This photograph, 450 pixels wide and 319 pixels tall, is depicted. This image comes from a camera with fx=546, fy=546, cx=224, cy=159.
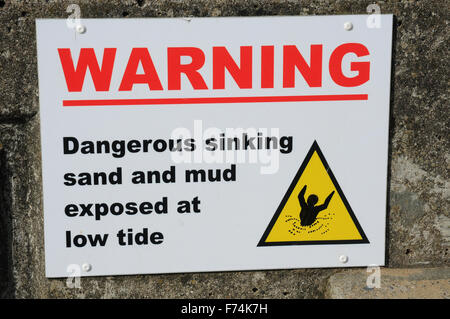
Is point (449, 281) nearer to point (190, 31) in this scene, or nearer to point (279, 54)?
point (279, 54)

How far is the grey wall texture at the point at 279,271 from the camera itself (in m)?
1.54

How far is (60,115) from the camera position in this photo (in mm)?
1544

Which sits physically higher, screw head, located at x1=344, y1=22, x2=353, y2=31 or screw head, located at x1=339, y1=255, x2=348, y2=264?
screw head, located at x1=344, y1=22, x2=353, y2=31

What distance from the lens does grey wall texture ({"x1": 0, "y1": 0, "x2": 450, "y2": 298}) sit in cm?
154

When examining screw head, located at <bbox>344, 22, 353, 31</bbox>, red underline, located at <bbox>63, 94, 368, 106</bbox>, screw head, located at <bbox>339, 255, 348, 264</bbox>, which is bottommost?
screw head, located at <bbox>339, 255, 348, 264</bbox>

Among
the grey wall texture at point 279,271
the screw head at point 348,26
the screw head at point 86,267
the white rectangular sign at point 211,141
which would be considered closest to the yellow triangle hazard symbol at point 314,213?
the white rectangular sign at point 211,141

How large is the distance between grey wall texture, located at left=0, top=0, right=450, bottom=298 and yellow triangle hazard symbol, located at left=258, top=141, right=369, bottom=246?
11 centimetres

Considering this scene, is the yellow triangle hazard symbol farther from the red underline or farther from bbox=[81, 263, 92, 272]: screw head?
bbox=[81, 263, 92, 272]: screw head

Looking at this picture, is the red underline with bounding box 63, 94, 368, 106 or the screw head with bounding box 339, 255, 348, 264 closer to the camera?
the red underline with bounding box 63, 94, 368, 106

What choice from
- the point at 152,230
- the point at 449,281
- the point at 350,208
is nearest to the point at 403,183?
the point at 350,208

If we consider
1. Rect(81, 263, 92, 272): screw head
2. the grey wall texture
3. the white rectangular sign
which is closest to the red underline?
the white rectangular sign

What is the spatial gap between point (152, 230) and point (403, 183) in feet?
2.53

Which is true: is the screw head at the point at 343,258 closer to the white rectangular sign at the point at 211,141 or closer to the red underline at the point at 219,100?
the white rectangular sign at the point at 211,141

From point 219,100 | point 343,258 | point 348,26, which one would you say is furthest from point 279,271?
point 348,26
